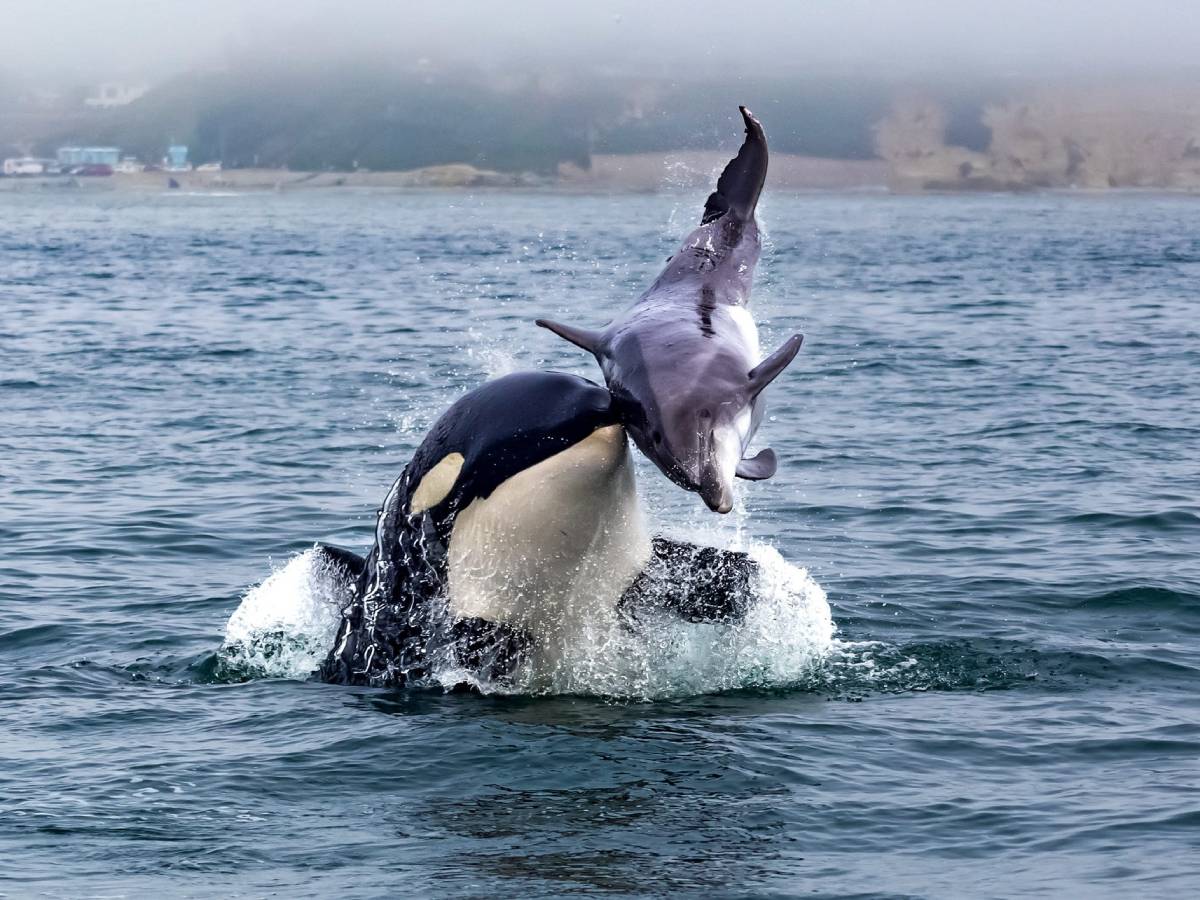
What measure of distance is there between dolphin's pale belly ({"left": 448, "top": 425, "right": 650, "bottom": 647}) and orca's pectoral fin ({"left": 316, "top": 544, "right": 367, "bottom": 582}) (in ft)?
3.99

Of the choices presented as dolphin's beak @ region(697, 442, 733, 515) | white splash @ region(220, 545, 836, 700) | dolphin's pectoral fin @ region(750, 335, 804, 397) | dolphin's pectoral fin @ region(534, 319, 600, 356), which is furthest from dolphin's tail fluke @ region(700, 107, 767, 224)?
dolphin's beak @ region(697, 442, 733, 515)

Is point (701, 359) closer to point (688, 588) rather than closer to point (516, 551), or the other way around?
point (516, 551)

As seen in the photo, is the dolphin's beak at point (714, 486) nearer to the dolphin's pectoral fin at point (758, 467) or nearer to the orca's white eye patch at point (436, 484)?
the dolphin's pectoral fin at point (758, 467)

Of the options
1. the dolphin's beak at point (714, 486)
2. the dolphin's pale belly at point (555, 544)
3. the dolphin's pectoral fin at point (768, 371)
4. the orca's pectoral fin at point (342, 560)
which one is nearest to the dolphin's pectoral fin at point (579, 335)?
the dolphin's pale belly at point (555, 544)

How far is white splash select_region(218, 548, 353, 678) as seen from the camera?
40.2 feet

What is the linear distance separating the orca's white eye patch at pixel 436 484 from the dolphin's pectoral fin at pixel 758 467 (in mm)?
2329

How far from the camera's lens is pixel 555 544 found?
408 inches

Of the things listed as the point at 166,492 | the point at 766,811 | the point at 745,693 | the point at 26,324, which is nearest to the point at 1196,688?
the point at 745,693

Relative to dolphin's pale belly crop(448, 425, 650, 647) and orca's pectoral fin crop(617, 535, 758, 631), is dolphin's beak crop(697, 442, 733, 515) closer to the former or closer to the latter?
dolphin's pale belly crop(448, 425, 650, 647)

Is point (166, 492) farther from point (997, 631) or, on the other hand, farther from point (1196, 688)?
point (1196, 688)

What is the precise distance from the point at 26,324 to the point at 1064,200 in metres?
143

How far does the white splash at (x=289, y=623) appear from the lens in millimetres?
12258

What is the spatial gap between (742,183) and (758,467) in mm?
3061

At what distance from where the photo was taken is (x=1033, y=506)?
1853 centimetres
